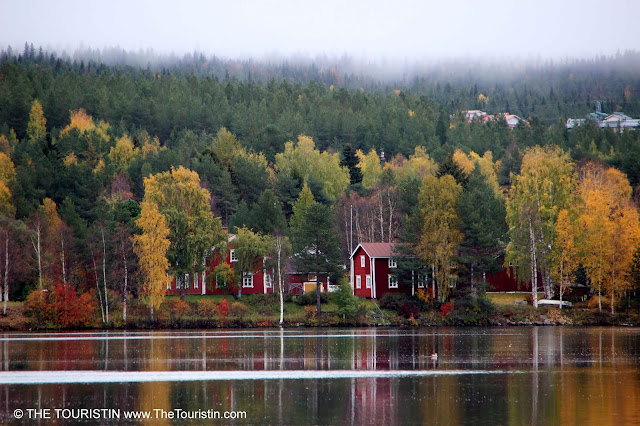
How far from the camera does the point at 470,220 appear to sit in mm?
75812

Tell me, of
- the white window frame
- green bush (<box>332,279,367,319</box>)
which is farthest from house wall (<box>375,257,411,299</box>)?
green bush (<box>332,279,367,319</box>)

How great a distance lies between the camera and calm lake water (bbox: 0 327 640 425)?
27.5 metres

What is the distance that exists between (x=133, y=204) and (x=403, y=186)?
31216 mm

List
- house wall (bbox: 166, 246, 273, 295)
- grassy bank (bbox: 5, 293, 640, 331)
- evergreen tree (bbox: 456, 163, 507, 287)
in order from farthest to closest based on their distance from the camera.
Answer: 1. house wall (bbox: 166, 246, 273, 295)
2. evergreen tree (bbox: 456, 163, 507, 287)
3. grassy bank (bbox: 5, 293, 640, 331)

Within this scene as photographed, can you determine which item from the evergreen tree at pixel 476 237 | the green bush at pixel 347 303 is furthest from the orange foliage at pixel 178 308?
the evergreen tree at pixel 476 237

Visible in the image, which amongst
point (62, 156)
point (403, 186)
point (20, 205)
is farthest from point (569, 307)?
point (62, 156)

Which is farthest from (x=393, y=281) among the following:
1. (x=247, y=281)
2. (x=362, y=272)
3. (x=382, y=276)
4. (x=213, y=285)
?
(x=213, y=285)

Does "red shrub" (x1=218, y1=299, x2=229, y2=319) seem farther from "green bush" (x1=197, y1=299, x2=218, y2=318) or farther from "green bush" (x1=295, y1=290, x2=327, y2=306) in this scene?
"green bush" (x1=295, y1=290, x2=327, y2=306)

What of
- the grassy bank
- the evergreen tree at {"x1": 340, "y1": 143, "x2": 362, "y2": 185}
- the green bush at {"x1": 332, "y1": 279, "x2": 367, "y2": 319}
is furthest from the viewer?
the evergreen tree at {"x1": 340, "y1": 143, "x2": 362, "y2": 185}

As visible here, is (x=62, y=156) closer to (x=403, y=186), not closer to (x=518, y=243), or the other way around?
(x=403, y=186)

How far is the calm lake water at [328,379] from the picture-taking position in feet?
90.1

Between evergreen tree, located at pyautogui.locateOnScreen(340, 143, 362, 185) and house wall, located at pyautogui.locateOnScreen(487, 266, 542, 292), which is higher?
evergreen tree, located at pyautogui.locateOnScreen(340, 143, 362, 185)

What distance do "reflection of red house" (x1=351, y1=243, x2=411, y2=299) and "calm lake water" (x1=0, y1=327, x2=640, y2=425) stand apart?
2172 centimetres

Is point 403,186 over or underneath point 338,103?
underneath
